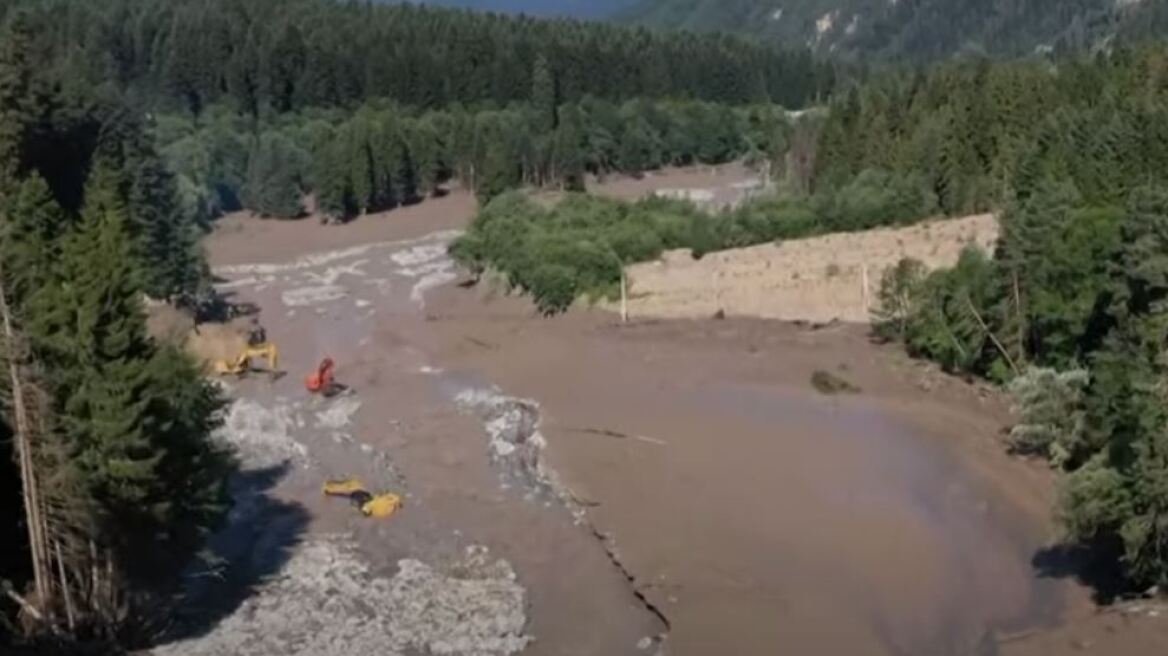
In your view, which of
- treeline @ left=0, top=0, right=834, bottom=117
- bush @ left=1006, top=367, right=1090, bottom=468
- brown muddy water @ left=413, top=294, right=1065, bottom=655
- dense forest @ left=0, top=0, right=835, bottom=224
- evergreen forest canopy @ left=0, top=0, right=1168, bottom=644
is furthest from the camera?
treeline @ left=0, top=0, right=834, bottom=117

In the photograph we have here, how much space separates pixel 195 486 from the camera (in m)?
31.8

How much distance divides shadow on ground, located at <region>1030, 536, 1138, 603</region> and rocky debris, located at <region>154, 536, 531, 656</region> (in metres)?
10.6

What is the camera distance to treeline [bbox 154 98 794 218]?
10006 centimetres

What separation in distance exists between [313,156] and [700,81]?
51.6 metres

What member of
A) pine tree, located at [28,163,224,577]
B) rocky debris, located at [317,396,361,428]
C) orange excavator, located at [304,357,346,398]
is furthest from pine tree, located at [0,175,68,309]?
orange excavator, located at [304,357,346,398]

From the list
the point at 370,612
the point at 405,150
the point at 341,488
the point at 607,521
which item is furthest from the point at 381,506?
the point at 405,150

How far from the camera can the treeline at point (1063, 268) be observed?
31.2m

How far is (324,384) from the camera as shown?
176 feet

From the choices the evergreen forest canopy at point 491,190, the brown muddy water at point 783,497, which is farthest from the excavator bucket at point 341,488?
the evergreen forest canopy at point 491,190

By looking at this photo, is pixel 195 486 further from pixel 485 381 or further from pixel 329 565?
pixel 485 381

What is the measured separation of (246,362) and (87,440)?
27.8 metres

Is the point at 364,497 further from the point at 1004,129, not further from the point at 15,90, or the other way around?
the point at 1004,129

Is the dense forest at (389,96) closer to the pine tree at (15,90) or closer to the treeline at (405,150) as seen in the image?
the treeline at (405,150)

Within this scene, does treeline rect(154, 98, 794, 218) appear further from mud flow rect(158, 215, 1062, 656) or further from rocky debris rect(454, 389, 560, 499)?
rocky debris rect(454, 389, 560, 499)
